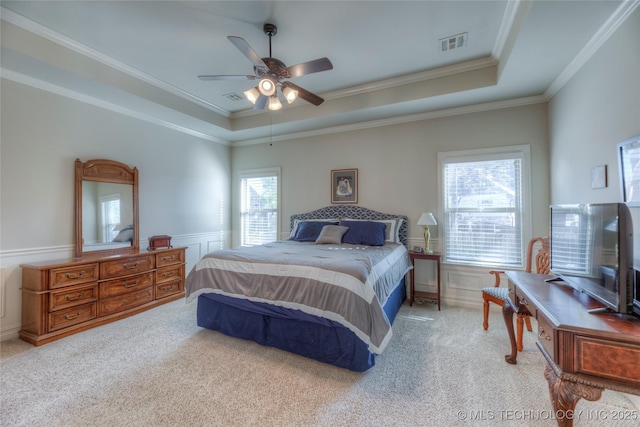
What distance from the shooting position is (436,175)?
4.09 metres

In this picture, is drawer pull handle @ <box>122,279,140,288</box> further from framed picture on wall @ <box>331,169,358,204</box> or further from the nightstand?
the nightstand

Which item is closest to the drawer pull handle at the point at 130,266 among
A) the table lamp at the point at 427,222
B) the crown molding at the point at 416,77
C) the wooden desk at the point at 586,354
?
the crown molding at the point at 416,77

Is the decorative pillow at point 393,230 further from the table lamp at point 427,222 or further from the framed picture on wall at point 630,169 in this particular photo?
the framed picture on wall at point 630,169

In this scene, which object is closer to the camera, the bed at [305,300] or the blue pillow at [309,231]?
the bed at [305,300]

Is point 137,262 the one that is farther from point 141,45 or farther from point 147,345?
point 141,45

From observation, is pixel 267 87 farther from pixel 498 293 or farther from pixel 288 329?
pixel 498 293

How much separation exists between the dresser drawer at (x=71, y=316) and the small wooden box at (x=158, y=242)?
3.49 ft

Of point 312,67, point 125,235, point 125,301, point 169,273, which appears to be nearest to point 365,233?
point 312,67

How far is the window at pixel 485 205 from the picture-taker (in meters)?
3.66

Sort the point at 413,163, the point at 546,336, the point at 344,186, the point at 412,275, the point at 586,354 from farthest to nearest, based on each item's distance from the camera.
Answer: the point at 344,186, the point at 413,163, the point at 412,275, the point at 546,336, the point at 586,354

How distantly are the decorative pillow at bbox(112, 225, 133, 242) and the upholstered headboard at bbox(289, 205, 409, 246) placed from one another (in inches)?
101

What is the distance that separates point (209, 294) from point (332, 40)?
3.09 metres

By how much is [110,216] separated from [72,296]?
1.18 metres

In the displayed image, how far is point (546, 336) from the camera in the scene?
1.48m
